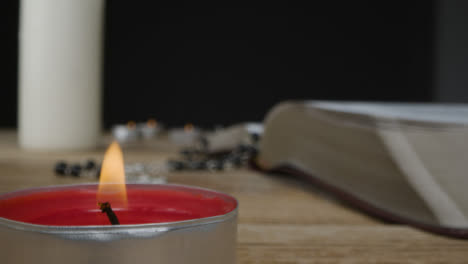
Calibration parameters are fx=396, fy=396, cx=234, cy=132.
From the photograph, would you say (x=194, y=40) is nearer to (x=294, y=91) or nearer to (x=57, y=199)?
(x=294, y=91)

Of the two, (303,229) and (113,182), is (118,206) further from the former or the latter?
(303,229)

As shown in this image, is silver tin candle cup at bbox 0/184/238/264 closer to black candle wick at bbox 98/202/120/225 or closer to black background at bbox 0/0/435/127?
black candle wick at bbox 98/202/120/225

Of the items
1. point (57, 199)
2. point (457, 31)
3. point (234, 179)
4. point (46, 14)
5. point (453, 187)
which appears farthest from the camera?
point (457, 31)

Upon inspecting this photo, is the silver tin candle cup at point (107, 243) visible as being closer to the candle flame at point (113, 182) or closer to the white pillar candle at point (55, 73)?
the candle flame at point (113, 182)

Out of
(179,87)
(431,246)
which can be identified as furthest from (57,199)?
(179,87)

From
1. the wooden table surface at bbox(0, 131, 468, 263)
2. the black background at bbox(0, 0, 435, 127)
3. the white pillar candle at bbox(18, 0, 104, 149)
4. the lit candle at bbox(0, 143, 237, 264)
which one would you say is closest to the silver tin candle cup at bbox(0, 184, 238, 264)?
the lit candle at bbox(0, 143, 237, 264)

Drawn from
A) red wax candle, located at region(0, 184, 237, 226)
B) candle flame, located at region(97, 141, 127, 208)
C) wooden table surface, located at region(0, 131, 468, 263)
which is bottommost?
wooden table surface, located at region(0, 131, 468, 263)
